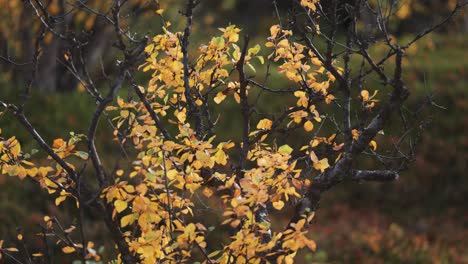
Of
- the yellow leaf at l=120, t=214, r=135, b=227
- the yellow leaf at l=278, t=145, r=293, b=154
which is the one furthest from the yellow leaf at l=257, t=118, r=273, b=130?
the yellow leaf at l=120, t=214, r=135, b=227

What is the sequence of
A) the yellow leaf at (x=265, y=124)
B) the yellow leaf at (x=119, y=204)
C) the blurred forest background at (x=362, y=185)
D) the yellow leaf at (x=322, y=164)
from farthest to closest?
1. the blurred forest background at (x=362, y=185)
2. the yellow leaf at (x=265, y=124)
3. the yellow leaf at (x=322, y=164)
4. the yellow leaf at (x=119, y=204)

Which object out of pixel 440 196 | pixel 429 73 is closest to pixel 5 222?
pixel 440 196

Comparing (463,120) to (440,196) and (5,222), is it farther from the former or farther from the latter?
(5,222)

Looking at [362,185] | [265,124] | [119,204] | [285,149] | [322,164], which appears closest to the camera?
[119,204]

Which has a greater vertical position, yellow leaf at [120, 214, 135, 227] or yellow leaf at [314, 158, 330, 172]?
yellow leaf at [314, 158, 330, 172]

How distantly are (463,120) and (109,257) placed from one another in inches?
313

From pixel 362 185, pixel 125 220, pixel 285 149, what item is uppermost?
pixel 285 149

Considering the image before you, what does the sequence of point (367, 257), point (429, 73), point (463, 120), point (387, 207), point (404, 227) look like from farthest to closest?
point (429, 73)
point (463, 120)
point (387, 207)
point (404, 227)
point (367, 257)

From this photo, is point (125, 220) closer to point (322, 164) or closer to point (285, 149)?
point (285, 149)

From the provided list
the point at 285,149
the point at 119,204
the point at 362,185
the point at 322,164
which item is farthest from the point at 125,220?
the point at 362,185

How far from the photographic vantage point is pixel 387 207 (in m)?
11.9

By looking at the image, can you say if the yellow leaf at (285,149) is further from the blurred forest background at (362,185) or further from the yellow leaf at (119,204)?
the blurred forest background at (362,185)

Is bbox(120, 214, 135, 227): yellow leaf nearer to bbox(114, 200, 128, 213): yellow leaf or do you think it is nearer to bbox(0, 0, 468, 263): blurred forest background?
bbox(114, 200, 128, 213): yellow leaf

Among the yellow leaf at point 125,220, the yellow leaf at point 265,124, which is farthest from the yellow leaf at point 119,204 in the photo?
the yellow leaf at point 265,124
